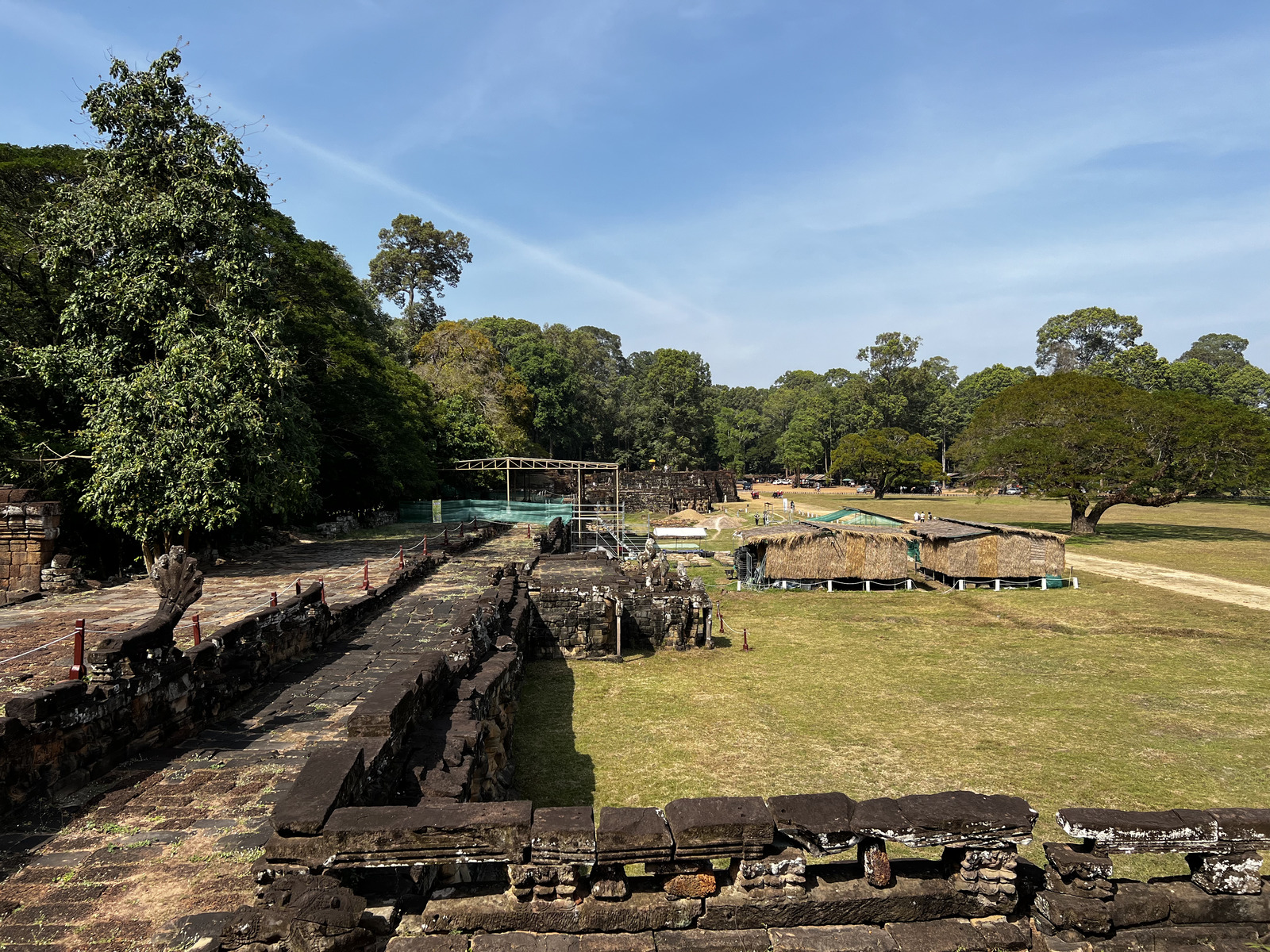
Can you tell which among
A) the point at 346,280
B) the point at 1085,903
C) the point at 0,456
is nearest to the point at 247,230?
the point at 0,456

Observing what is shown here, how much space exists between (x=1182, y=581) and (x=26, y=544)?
101ft

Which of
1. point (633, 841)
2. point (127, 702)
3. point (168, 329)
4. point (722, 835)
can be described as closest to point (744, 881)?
point (722, 835)

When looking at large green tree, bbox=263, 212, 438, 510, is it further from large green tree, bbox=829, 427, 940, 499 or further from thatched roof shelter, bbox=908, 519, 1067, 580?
large green tree, bbox=829, 427, 940, 499

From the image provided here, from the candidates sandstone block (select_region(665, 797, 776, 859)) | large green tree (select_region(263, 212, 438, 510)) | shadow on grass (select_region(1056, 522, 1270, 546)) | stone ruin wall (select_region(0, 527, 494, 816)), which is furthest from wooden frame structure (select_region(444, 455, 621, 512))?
sandstone block (select_region(665, 797, 776, 859))

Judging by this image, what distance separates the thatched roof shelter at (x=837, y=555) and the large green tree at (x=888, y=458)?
35.2 m

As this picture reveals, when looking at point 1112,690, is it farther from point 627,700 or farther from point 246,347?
point 246,347

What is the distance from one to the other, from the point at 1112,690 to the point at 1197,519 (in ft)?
123

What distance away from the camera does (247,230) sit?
16.9 m

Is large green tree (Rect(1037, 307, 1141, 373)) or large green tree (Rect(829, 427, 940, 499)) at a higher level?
large green tree (Rect(1037, 307, 1141, 373))

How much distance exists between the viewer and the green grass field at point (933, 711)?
8273mm

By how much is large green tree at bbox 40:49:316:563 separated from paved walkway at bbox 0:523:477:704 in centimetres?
168

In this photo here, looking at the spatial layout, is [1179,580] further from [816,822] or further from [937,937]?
[816,822]

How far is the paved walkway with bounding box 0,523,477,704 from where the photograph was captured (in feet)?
29.7

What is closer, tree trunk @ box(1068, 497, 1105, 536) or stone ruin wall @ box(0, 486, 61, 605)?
stone ruin wall @ box(0, 486, 61, 605)
